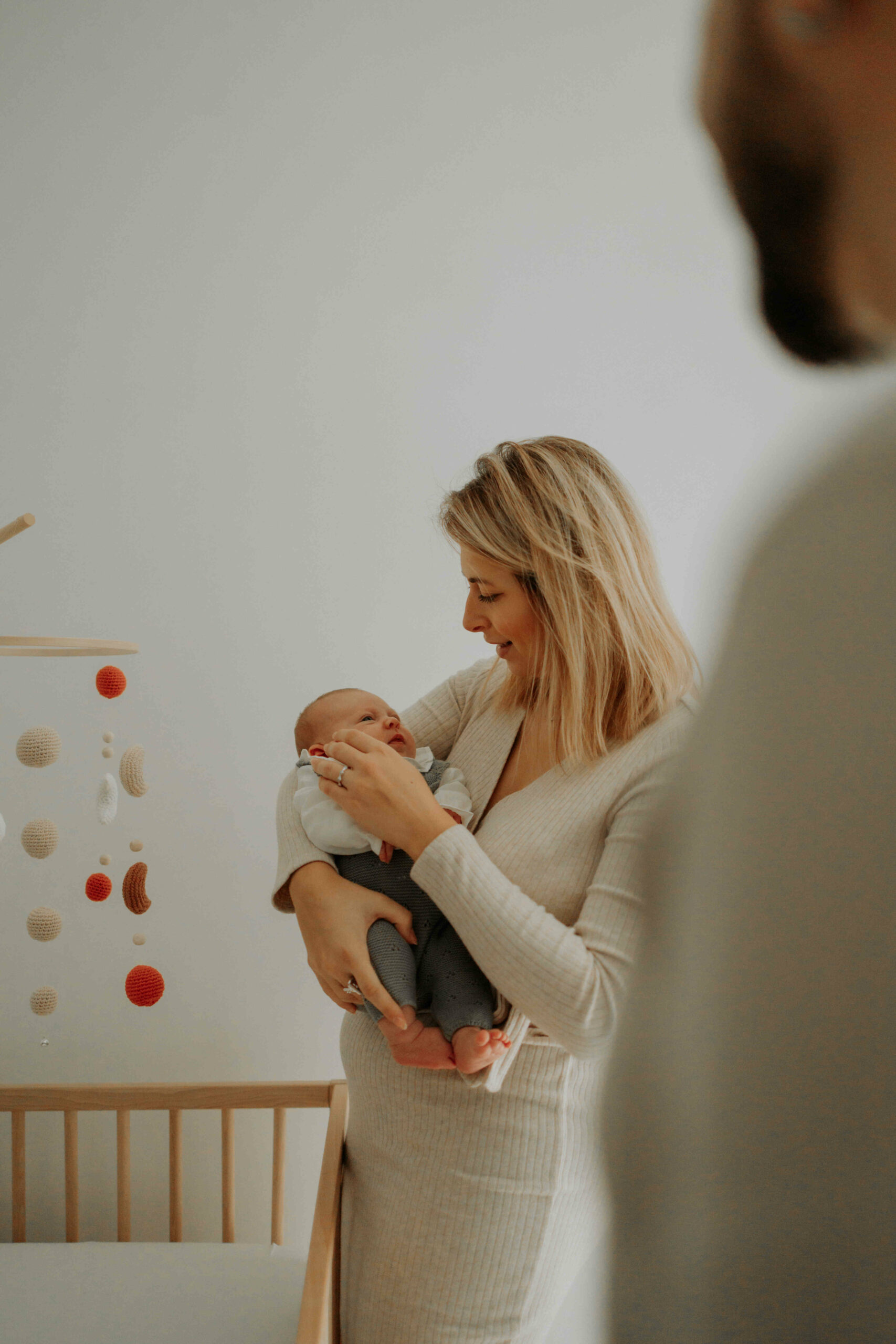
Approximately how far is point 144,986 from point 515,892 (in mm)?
767

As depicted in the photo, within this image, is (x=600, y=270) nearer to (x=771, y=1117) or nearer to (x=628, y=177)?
(x=628, y=177)

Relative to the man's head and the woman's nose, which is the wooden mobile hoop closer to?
the woman's nose

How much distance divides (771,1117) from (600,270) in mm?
1847

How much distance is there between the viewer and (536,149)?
1.73 metres

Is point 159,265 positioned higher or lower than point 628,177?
lower

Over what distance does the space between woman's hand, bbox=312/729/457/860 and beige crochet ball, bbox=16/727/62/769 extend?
0.45m

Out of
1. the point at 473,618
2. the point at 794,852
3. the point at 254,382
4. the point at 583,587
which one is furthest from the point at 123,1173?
the point at 794,852

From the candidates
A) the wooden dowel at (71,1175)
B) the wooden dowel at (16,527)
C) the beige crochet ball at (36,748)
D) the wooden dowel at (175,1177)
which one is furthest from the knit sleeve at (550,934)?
the wooden dowel at (71,1175)

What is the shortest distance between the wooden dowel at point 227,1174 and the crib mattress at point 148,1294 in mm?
104

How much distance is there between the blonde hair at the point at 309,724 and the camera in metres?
1.30

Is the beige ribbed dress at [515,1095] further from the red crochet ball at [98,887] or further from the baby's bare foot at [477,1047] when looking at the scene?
the red crochet ball at [98,887]

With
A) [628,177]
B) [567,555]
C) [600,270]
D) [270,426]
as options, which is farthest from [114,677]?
[628,177]

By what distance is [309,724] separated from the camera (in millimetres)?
1302

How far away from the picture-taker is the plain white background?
1.64 metres
